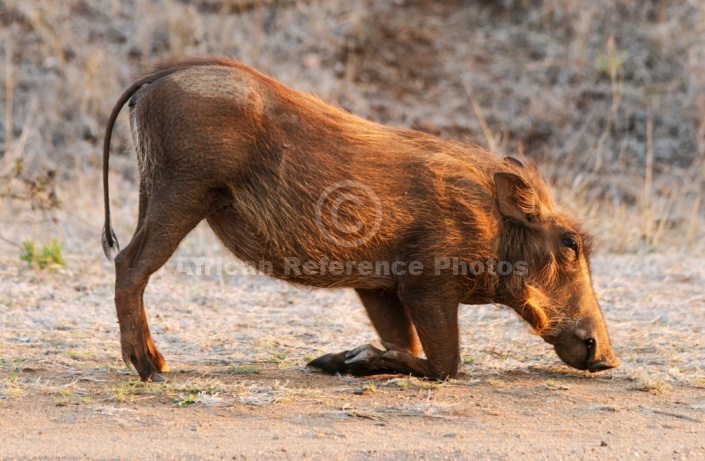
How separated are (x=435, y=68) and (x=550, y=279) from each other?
22.1 ft

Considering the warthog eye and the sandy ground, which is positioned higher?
the warthog eye

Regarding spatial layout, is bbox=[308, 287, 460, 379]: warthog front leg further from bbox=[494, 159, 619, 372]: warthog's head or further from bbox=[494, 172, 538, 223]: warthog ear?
bbox=[494, 172, 538, 223]: warthog ear

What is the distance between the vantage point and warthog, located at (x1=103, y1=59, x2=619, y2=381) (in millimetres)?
3879

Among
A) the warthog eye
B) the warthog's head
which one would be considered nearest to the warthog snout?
the warthog's head

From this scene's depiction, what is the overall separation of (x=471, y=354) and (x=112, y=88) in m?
6.10

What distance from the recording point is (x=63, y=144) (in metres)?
9.44

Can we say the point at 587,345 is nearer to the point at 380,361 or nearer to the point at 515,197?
the point at 515,197

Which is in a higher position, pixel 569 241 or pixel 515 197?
pixel 515 197

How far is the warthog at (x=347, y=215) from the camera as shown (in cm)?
388

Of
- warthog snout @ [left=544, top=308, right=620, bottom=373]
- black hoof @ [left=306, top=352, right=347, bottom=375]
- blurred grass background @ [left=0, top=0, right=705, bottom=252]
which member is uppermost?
blurred grass background @ [left=0, top=0, right=705, bottom=252]

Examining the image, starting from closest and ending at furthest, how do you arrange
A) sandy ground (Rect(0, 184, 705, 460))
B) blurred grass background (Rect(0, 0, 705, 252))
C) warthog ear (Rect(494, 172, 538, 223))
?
sandy ground (Rect(0, 184, 705, 460)) → warthog ear (Rect(494, 172, 538, 223)) → blurred grass background (Rect(0, 0, 705, 252))

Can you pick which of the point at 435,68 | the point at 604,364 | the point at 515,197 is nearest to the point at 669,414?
the point at 604,364

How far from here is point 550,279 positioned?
437 cm

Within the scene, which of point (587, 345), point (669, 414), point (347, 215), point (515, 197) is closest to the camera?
point (669, 414)
